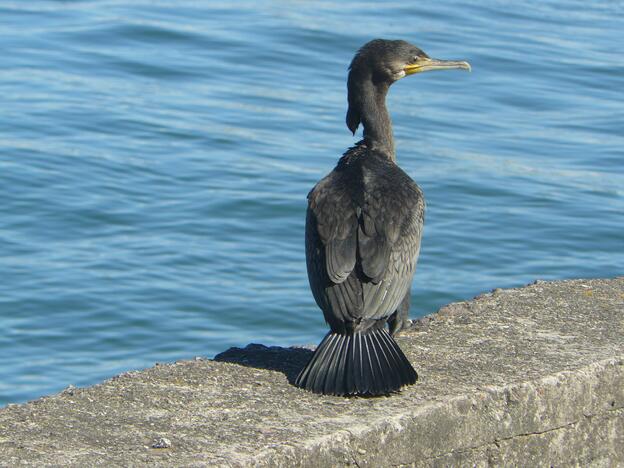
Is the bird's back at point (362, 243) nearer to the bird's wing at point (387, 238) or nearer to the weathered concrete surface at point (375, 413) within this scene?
the bird's wing at point (387, 238)

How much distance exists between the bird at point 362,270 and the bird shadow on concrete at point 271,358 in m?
0.21

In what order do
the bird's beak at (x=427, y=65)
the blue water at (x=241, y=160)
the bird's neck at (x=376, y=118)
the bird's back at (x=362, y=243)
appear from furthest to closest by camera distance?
the blue water at (x=241, y=160)
the bird's beak at (x=427, y=65)
the bird's neck at (x=376, y=118)
the bird's back at (x=362, y=243)

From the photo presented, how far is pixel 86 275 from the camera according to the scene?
32.5 ft

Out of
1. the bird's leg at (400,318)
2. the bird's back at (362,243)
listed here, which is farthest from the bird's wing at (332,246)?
the bird's leg at (400,318)

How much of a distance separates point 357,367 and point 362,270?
428mm

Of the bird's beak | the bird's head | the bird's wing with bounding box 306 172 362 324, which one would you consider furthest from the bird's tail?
the bird's beak

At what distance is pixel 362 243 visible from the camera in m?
4.84

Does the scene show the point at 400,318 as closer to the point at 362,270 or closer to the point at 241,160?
the point at 362,270

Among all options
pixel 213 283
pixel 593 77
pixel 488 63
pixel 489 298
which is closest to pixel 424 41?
pixel 488 63

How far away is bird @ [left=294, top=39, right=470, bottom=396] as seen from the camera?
A: 14.7 ft

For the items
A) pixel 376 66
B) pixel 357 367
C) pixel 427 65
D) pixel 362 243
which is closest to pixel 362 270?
pixel 362 243

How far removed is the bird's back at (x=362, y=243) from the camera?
187 inches

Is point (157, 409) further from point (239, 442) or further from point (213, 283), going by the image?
point (213, 283)

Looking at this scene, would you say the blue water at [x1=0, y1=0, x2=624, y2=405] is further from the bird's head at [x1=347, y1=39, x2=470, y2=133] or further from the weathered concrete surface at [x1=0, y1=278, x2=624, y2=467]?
the weathered concrete surface at [x1=0, y1=278, x2=624, y2=467]
